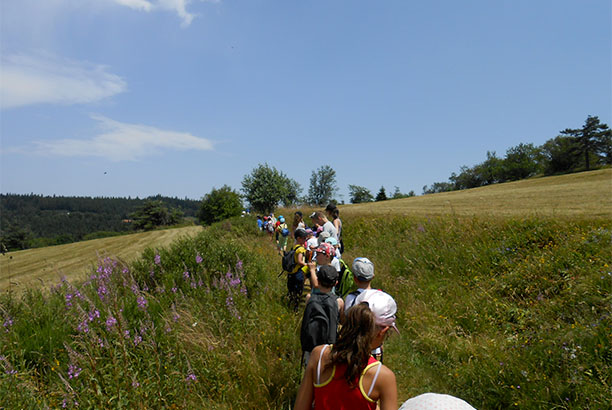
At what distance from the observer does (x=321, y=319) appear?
3.22 metres

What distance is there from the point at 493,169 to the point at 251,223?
8441 cm

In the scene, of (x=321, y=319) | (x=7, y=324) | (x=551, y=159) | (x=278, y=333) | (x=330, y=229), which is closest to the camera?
(x=321, y=319)

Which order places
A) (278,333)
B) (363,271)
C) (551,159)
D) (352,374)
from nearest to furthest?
(352,374) < (363,271) < (278,333) < (551,159)

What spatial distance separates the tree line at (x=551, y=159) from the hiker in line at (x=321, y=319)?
242ft

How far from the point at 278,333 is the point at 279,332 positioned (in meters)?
0.02

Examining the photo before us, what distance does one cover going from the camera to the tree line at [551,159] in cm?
6116

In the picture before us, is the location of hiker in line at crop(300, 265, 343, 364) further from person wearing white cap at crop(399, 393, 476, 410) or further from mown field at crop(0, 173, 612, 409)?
person wearing white cap at crop(399, 393, 476, 410)

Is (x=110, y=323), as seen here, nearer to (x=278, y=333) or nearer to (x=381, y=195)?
(x=278, y=333)

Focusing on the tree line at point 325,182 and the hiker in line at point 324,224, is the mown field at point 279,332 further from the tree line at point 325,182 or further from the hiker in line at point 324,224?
the tree line at point 325,182

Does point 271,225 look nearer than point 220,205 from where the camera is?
Yes

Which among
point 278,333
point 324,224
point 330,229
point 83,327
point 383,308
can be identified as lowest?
point 278,333

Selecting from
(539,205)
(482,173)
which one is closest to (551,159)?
(482,173)

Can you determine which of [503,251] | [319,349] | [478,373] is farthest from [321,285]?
[503,251]

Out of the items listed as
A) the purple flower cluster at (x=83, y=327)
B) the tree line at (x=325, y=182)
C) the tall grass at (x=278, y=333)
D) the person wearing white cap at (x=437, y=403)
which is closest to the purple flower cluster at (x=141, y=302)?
the tall grass at (x=278, y=333)
